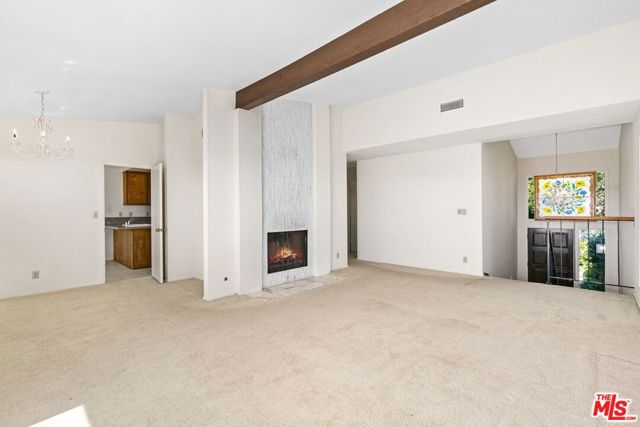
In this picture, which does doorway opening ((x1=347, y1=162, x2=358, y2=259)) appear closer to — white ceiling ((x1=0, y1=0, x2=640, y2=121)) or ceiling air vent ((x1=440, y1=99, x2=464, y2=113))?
ceiling air vent ((x1=440, y1=99, x2=464, y2=113))

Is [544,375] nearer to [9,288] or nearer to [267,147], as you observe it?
[267,147]

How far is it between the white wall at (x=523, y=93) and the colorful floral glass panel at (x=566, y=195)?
328 centimetres

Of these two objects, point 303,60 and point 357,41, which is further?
point 303,60

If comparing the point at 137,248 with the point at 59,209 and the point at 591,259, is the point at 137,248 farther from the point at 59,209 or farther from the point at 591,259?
the point at 591,259

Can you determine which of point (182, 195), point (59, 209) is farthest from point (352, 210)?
point (59, 209)

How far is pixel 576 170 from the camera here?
755cm

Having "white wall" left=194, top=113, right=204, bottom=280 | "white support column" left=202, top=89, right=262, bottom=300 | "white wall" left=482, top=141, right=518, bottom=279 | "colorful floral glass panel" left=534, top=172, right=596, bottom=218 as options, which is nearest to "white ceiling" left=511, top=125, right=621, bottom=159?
"white wall" left=482, top=141, right=518, bottom=279

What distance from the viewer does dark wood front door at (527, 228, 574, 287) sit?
7.75 metres

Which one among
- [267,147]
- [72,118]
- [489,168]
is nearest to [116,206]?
[72,118]

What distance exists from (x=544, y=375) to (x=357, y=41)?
3.09m

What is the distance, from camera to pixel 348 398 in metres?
2.08

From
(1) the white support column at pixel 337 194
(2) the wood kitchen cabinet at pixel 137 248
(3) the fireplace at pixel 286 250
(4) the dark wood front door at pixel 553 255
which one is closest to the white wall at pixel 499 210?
(4) the dark wood front door at pixel 553 255

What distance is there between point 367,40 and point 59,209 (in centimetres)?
513

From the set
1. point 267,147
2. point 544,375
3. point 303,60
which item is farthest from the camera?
point 267,147
